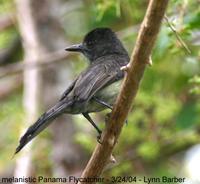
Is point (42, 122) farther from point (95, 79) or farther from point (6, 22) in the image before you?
point (6, 22)

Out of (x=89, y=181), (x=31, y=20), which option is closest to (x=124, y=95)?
(x=89, y=181)

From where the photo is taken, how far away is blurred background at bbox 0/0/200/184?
570cm

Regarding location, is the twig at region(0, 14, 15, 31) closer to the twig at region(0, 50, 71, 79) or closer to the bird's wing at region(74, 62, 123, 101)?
the twig at region(0, 50, 71, 79)

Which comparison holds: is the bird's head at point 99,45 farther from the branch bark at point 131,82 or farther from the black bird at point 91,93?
the branch bark at point 131,82

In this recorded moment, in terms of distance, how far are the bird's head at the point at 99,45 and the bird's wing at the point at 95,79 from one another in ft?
1.64

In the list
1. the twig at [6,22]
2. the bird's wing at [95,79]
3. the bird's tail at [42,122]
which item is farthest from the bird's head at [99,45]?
the twig at [6,22]

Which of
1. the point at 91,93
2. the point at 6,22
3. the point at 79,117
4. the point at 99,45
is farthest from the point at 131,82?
the point at 6,22

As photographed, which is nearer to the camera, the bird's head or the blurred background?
the bird's head

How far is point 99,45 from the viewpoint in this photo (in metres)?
4.88

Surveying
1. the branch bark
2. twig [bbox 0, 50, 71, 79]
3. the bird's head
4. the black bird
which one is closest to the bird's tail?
the black bird

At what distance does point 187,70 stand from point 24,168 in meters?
1.95

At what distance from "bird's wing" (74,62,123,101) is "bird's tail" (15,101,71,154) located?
13cm

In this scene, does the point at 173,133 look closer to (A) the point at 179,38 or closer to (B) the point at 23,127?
(B) the point at 23,127

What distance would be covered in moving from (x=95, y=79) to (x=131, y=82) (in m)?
0.97
